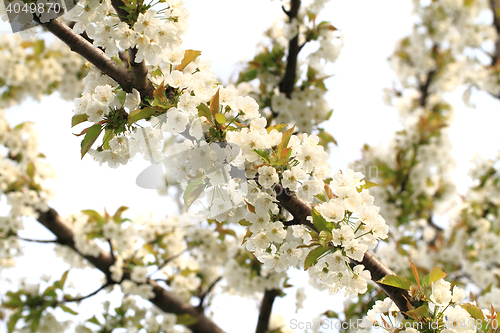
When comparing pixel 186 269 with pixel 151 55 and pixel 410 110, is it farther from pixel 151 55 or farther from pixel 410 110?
pixel 410 110

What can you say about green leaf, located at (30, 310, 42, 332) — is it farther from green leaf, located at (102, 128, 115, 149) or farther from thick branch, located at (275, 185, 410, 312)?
thick branch, located at (275, 185, 410, 312)

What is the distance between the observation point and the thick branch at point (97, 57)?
1.30m

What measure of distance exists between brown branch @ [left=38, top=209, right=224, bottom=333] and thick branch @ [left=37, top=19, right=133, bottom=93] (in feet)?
8.65

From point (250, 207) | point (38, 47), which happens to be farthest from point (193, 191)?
point (38, 47)

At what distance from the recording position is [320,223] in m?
1.29

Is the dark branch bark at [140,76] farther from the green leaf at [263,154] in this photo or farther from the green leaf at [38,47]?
the green leaf at [38,47]

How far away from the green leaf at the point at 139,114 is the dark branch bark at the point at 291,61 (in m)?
1.99

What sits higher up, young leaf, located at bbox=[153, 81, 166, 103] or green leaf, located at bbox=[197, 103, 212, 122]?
young leaf, located at bbox=[153, 81, 166, 103]

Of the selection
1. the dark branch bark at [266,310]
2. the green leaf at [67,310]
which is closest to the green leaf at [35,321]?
the green leaf at [67,310]

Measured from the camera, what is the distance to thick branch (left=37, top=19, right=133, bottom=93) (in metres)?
1.30

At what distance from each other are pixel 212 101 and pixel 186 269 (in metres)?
3.18

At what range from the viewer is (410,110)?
6.66m

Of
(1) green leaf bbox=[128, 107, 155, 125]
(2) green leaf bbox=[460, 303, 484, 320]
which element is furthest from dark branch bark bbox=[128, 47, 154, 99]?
(2) green leaf bbox=[460, 303, 484, 320]

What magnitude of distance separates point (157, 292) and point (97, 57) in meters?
2.81
